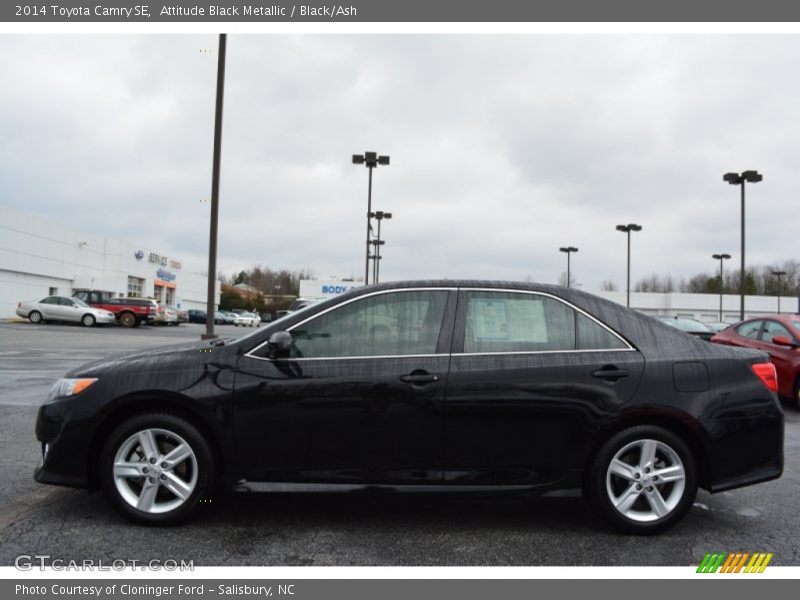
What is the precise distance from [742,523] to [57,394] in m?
4.57

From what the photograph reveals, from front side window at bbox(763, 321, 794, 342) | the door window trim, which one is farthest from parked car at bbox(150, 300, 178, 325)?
the door window trim

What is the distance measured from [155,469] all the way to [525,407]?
2.30 m

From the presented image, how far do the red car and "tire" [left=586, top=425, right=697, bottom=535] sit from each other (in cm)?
656

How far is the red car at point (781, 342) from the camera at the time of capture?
9.26 meters

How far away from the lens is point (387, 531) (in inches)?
Answer: 151

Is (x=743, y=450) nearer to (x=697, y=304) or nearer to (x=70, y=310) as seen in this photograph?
(x=70, y=310)

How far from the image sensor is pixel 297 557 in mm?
3398

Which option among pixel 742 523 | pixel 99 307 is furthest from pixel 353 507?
pixel 99 307

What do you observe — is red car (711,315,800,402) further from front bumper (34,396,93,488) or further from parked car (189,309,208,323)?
parked car (189,309,208,323)

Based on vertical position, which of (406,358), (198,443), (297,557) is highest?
(406,358)

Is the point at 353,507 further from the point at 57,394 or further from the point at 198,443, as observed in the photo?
the point at 57,394

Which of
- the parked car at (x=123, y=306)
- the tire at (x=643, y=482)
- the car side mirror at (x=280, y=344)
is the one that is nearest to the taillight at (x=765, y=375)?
the tire at (x=643, y=482)

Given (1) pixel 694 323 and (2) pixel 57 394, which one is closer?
(2) pixel 57 394

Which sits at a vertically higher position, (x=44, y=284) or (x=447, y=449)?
(x=44, y=284)
